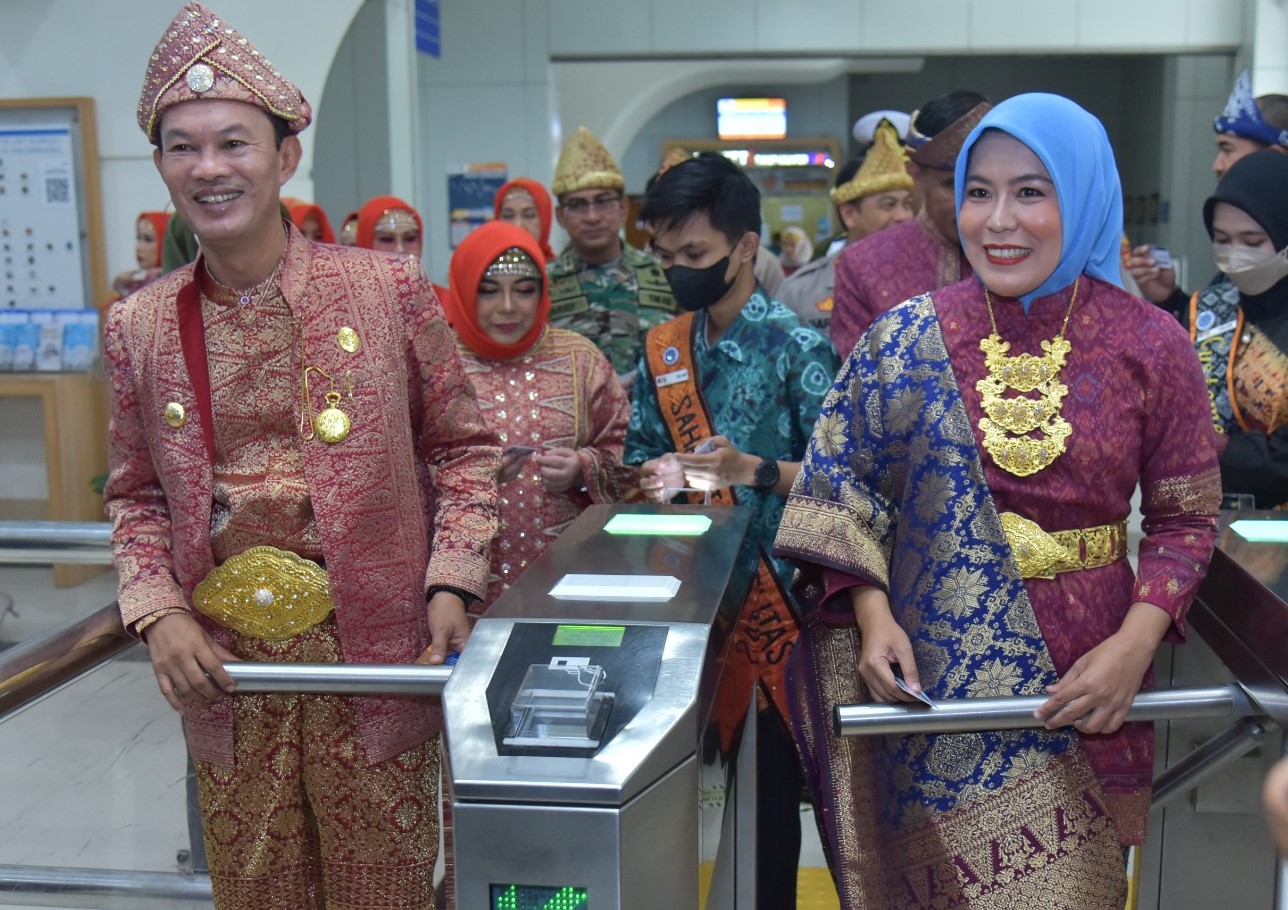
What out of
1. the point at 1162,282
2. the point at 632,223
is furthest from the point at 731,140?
the point at 1162,282

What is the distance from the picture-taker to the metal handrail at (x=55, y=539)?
2.01m

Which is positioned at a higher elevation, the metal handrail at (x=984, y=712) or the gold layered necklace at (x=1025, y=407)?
the gold layered necklace at (x=1025, y=407)

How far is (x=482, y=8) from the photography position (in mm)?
8336

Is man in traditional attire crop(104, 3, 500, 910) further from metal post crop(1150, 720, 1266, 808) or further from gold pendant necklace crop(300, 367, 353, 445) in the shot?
metal post crop(1150, 720, 1266, 808)

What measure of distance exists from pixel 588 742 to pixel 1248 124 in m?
2.76

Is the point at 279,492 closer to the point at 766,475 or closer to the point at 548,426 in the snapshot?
the point at 766,475

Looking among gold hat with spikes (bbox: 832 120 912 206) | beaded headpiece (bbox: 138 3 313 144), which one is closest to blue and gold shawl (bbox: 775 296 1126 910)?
beaded headpiece (bbox: 138 3 313 144)

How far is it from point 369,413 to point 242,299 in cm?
23

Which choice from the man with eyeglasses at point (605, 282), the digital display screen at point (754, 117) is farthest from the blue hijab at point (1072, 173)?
the digital display screen at point (754, 117)

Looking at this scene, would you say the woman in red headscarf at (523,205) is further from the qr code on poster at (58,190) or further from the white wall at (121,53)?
the qr code on poster at (58,190)

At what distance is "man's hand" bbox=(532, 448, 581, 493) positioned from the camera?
8.17 ft

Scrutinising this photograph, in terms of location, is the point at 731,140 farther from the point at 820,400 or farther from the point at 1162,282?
the point at 820,400

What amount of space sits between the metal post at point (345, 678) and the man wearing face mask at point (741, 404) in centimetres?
70

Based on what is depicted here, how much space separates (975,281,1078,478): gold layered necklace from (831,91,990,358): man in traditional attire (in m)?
0.90
